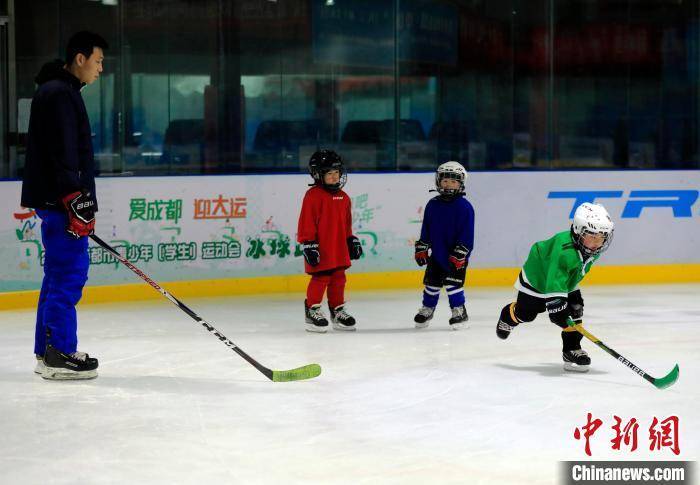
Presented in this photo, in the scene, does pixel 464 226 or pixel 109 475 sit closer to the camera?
pixel 109 475

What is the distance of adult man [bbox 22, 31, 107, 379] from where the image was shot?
15.2 ft

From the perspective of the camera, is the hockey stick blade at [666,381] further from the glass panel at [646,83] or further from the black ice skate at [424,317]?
the glass panel at [646,83]

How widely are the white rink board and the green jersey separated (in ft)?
9.23

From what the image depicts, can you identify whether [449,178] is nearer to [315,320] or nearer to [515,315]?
[315,320]

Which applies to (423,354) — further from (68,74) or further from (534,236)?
(534,236)

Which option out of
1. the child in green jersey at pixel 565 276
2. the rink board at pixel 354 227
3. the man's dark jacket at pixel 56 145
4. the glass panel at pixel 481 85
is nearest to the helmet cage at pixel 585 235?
the child in green jersey at pixel 565 276

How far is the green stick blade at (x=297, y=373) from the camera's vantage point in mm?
4766

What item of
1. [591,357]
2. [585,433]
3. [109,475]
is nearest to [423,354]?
[591,357]

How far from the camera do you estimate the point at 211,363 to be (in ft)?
17.3

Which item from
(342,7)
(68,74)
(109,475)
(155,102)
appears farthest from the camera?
(342,7)

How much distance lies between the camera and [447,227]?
620 centimetres

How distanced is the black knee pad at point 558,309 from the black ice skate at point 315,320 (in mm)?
1544

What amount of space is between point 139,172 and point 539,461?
4.62 meters

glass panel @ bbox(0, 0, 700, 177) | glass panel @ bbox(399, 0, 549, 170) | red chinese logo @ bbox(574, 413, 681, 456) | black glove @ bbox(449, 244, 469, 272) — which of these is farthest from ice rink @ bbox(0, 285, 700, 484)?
glass panel @ bbox(399, 0, 549, 170)
